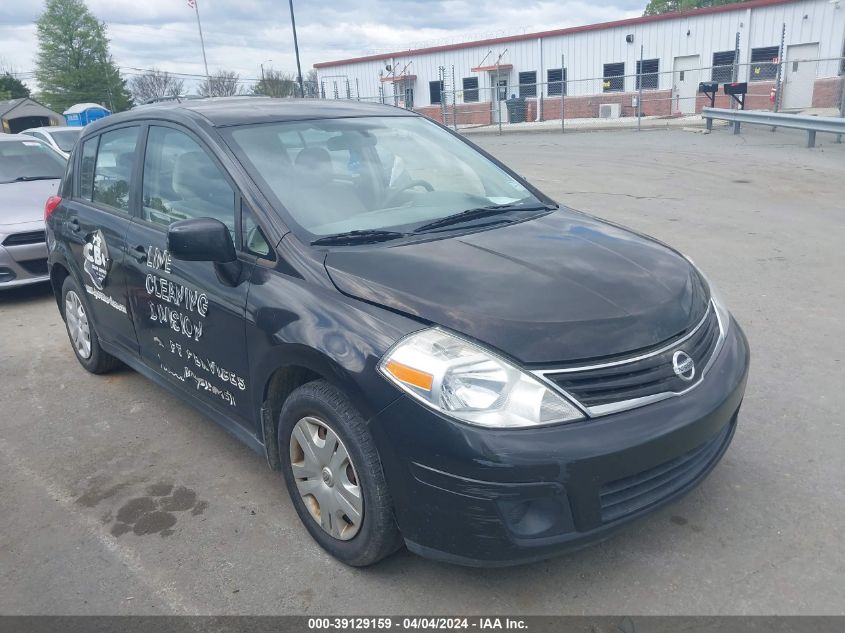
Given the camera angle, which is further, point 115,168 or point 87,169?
point 87,169

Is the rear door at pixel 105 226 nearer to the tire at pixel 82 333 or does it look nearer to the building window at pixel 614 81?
the tire at pixel 82 333

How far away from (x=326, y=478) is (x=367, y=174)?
154 cm

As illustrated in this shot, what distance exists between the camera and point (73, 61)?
62.7 meters

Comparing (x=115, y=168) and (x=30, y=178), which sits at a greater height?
(x=115, y=168)

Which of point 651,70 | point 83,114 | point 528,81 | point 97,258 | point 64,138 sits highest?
point 651,70

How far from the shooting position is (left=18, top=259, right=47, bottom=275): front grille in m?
6.98

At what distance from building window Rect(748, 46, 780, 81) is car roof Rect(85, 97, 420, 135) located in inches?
1165

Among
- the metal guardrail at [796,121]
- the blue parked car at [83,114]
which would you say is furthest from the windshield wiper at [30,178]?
the blue parked car at [83,114]

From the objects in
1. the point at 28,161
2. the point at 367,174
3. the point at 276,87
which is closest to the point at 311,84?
the point at 276,87

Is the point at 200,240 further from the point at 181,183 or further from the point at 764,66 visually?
the point at 764,66

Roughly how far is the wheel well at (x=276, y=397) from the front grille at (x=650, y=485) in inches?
46.0

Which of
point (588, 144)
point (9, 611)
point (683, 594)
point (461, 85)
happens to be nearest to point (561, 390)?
point (683, 594)

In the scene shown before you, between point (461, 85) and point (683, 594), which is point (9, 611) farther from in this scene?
point (461, 85)

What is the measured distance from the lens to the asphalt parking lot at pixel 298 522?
2.63 metres
